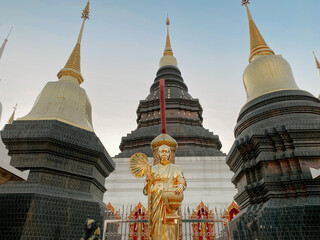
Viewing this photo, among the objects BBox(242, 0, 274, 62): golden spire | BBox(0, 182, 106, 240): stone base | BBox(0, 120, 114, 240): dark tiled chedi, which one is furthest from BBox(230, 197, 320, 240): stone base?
BBox(242, 0, 274, 62): golden spire

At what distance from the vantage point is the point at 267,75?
9000mm

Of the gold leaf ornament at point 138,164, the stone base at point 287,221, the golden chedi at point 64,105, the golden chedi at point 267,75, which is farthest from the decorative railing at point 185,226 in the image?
the golden chedi at point 267,75

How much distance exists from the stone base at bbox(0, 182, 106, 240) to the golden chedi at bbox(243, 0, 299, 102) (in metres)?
7.00

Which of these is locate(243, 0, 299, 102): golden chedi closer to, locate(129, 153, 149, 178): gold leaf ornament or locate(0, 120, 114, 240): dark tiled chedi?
locate(129, 153, 149, 178): gold leaf ornament

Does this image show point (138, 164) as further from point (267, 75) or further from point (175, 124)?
point (175, 124)

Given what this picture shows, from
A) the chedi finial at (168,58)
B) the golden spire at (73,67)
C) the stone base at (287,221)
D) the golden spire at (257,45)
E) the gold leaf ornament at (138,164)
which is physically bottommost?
the stone base at (287,221)

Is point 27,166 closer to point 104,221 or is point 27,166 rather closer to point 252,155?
point 104,221

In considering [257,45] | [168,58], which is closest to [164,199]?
[257,45]

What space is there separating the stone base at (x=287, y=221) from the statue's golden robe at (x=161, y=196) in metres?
1.95

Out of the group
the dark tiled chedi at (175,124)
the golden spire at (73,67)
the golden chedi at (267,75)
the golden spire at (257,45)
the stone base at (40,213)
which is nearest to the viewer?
the stone base at (40,213)

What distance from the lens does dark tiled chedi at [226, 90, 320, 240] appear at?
5457mm

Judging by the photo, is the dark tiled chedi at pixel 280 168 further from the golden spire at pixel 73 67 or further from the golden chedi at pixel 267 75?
the golden spire at pixel 73 67

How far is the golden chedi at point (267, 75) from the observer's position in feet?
28.6

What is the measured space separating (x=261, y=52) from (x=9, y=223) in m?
10.4
